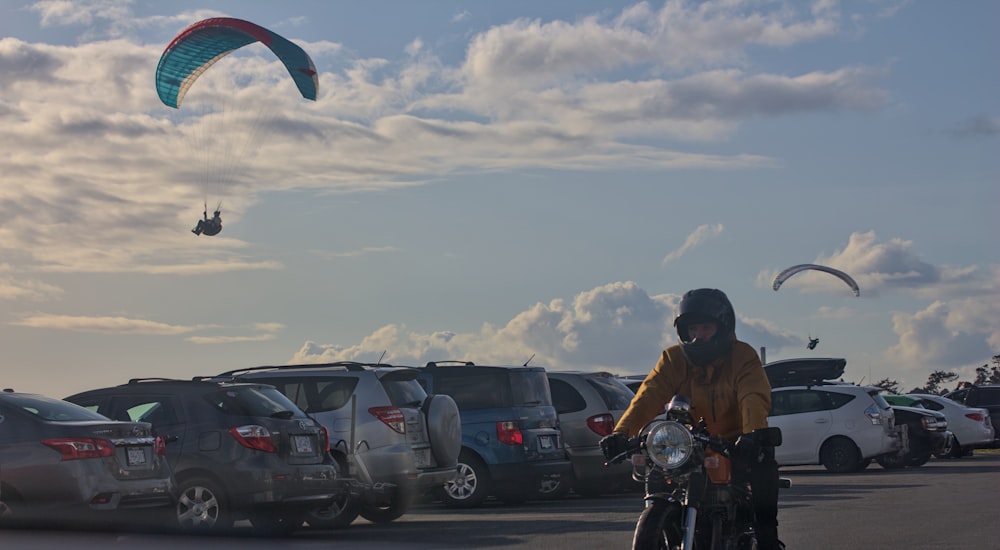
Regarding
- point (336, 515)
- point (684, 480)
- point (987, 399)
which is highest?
point (987, 399)

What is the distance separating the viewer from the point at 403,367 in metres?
16.0

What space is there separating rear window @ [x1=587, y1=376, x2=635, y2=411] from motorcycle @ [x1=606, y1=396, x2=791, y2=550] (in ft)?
42.0

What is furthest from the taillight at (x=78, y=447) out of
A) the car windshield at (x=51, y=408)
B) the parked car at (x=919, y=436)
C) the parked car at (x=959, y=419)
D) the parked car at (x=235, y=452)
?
the parked car at (x=959, y=419)

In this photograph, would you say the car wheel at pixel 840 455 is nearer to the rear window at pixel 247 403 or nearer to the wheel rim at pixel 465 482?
the wheel rim at pixel 465 482

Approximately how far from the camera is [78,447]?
493 inches

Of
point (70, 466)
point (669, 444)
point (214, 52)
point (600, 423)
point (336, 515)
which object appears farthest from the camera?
point (214, 52)

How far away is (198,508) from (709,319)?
25.2 ft

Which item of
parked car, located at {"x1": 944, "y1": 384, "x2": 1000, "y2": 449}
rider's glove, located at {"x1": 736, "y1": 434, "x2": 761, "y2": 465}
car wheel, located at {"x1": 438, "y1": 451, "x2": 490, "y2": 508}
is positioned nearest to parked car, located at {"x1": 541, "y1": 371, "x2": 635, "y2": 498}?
car wheel, located at {"x1": 438, "y1": 451, "x2": 490, "y2": 508}

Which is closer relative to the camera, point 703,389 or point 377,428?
point 703,389

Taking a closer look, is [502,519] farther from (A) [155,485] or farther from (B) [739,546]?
(B) [739,546]

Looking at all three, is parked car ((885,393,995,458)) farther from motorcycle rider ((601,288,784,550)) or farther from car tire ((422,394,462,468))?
motorcycle rider ((601,288,784,550))

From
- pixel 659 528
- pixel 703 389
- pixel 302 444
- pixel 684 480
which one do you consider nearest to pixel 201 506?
pixel 302 444

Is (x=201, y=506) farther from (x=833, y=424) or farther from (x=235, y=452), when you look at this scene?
(x=833, y=424)

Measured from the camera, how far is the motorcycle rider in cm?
731
